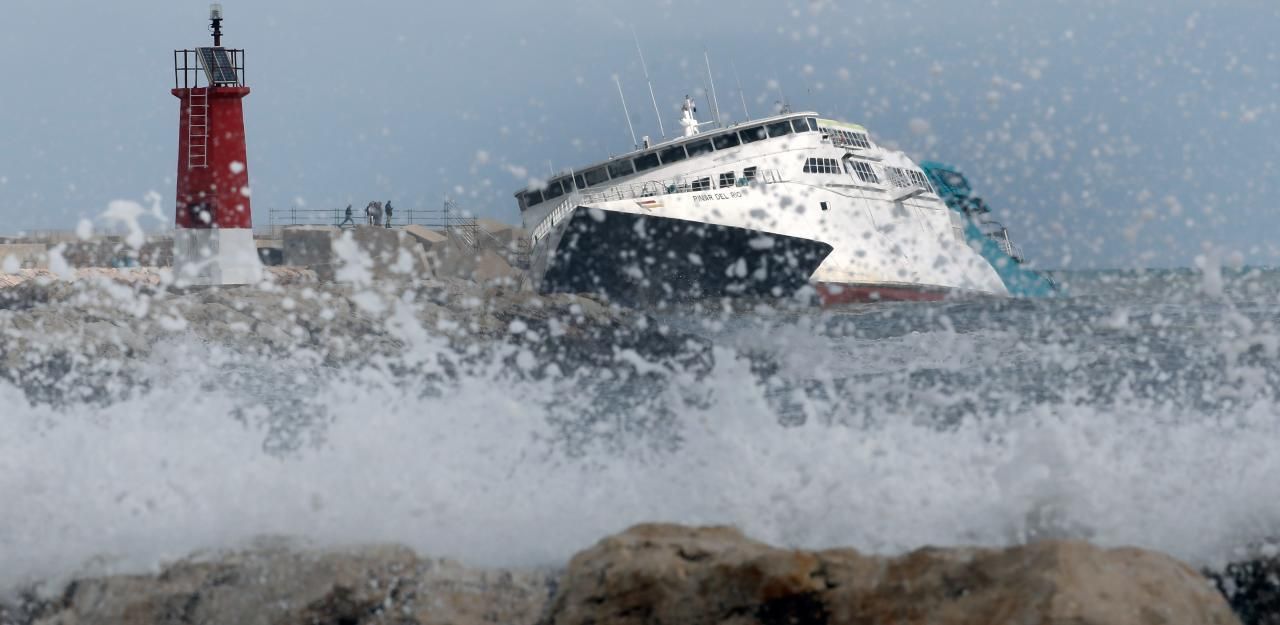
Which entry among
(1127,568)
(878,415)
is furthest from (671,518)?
(878,415)

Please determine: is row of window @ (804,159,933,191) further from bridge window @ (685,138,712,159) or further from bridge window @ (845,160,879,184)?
bridge window @ (685,138,712,159)

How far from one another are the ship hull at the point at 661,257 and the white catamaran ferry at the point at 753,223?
27 millimetres

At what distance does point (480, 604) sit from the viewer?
4.57 meters

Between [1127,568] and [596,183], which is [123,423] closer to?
[1127,568]

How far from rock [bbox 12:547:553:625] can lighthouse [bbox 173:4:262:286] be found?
20094mm

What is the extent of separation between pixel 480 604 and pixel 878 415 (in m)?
4.19

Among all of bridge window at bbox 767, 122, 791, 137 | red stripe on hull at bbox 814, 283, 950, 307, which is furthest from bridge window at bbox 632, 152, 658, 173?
red stripe on hull at bbox 814, 283, 950, 307

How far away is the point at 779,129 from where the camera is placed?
2858 centimetres

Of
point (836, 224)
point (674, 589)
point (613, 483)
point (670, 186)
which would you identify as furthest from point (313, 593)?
point (670, 186)

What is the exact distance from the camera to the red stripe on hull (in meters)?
26.0

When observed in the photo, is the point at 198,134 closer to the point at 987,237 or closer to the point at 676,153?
the point at 676,153

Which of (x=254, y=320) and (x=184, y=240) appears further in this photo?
(x=184, y=240)

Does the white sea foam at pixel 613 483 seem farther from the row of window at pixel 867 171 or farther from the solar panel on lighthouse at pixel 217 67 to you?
the row of window at pixel 867 171

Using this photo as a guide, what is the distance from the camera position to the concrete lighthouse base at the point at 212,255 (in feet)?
79.6
